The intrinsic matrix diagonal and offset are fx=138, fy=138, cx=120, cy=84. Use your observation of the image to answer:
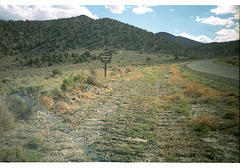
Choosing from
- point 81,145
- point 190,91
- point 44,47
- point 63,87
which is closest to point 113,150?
point 81,145

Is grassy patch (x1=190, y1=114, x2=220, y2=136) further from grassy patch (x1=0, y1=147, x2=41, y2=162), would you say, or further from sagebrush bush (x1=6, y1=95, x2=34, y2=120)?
sagebrush bush (x1=6, y1=95, x2=34, y2=120)

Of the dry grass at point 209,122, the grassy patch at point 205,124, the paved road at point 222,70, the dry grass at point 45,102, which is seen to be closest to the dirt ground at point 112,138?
the dry grass at point 45,102

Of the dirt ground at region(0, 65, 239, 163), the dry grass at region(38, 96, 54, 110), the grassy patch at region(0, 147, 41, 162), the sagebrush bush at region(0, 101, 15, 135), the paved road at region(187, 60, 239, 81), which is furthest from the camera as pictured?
the paved road at region(187, 60, 239, 81)

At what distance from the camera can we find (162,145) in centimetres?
329

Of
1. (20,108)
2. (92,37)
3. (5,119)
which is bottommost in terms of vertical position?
(5,119)

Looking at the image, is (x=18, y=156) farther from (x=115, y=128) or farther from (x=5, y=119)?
(x=115, y=128)

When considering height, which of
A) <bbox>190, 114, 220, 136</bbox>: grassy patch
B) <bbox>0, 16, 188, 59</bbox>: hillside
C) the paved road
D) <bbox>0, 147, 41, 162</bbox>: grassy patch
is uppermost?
<bbox>0, 16, 188, 59</bbox>: hillside

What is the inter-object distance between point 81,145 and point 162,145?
1925 mm

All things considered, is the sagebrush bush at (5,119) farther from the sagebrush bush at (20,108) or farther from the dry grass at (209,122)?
the dry grass at (209,122)

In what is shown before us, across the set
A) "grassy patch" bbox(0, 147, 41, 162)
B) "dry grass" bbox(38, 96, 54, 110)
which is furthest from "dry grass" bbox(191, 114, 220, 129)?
"dry grass" bbox(38, 96, 54, 110)

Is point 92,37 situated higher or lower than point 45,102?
higher

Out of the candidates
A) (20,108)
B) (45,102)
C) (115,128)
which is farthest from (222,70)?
(20,108)

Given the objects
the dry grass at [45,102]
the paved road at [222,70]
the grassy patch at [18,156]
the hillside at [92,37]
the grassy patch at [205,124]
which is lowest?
the grassy patch at [18,156]

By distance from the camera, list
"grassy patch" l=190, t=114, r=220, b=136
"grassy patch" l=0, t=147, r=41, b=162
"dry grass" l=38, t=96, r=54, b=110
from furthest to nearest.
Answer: "dry grass" l=38, t=96, r=54, b=110
"grassy patch" l=190, t=114, r=220, b=136
"grassy patch" l=0, t=147, r=41, b=162
